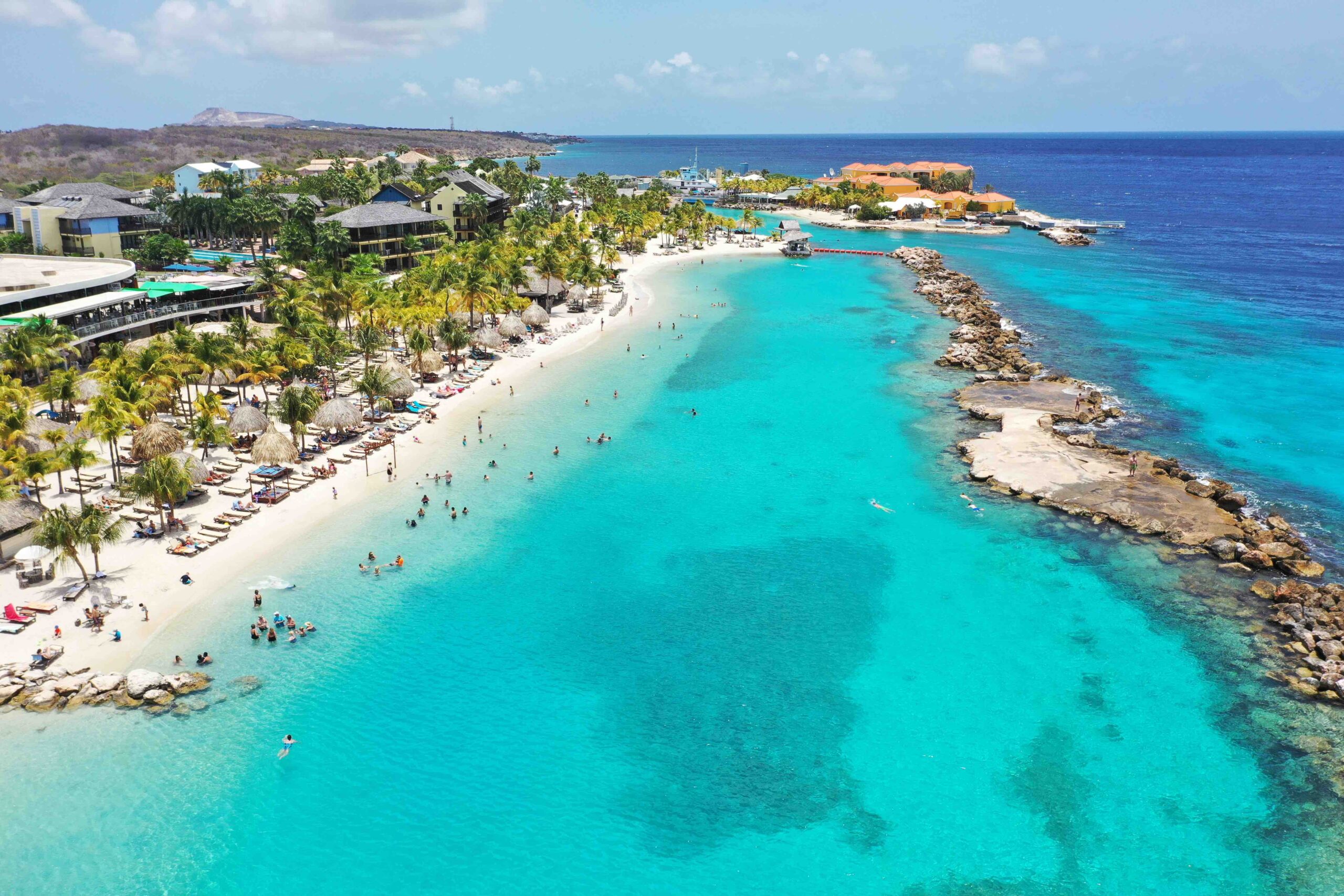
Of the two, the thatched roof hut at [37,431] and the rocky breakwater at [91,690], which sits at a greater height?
the thatched roof hut at [37,431]

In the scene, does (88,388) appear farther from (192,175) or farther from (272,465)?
(192,175)

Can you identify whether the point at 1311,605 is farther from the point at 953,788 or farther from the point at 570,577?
→ the point at 570,577

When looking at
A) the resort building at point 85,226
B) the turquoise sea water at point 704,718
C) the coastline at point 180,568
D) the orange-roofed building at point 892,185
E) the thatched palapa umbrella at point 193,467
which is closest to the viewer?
the turquoise sea water at point 704,718

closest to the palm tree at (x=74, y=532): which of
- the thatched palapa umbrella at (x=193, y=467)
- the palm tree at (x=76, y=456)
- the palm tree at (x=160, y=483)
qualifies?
the palm tree at (x=160, y=483)

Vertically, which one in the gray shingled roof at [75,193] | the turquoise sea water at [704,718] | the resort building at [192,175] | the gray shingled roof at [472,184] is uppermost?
the resort building at [192,175]

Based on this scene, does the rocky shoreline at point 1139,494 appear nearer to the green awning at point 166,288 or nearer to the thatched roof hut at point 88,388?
the thatched roof hut at point 88,388

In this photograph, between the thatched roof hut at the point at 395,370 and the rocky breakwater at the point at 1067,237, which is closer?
the thatched roof hut at the point at 395,370

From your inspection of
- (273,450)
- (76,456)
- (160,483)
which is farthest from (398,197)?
(160,483)
